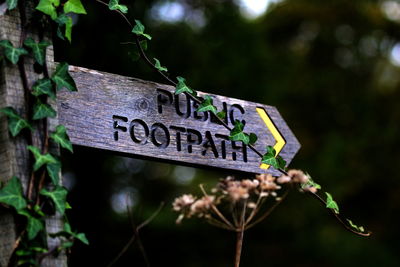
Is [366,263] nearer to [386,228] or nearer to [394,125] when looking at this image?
[386,228]

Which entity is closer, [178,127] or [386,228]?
[178,127]

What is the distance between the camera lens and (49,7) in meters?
1.54

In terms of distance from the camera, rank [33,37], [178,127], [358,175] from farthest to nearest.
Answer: [358,175], [178,127], [33,37]

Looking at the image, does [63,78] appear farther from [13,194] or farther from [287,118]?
[287,118]

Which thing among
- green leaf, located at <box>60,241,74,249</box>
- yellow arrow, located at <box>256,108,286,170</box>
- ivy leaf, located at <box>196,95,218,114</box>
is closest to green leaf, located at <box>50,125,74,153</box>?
green leaf, located at <box>60,241,74,249</box>

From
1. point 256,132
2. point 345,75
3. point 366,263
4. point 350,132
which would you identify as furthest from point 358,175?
point 256,132

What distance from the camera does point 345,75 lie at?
11750mm

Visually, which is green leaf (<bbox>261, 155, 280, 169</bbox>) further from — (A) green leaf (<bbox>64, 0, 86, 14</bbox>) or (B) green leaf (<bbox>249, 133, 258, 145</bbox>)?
(A) green leaf (<bbox>64, 0, 86, 14</bbox>)

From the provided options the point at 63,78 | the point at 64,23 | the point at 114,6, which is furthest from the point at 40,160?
the point at 114,6

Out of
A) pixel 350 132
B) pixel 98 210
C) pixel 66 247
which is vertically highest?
pixel 350 132

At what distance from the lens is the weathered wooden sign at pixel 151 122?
67.9 inches

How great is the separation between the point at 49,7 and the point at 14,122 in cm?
28

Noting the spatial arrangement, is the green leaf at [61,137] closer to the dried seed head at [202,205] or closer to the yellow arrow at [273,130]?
the dried seed head at [202,205]

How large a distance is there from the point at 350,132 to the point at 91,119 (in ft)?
29.6
